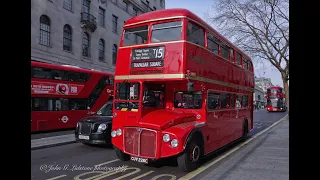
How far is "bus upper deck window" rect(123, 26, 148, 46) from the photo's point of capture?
7621mm

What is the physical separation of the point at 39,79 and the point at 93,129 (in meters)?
5.61

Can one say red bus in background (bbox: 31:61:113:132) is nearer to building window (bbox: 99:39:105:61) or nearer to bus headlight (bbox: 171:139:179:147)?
bus headlight (bbox: 171:139:179:147)

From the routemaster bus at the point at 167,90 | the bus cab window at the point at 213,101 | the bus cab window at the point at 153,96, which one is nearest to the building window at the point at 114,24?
the routemaster bus at the point at 167,90

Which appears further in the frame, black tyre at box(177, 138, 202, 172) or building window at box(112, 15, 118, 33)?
building window at box(112, 15, 118, 33)

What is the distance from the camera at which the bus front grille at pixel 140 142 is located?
6668mm

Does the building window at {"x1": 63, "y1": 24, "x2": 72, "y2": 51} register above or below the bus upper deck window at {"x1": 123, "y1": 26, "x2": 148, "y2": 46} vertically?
above

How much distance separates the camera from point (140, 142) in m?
6.82

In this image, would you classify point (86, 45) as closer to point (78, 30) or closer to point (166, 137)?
point (78, 30)

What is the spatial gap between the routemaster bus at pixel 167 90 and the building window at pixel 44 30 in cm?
1737

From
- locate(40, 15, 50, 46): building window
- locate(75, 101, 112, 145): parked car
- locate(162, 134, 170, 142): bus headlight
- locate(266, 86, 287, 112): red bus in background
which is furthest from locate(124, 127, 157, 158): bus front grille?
locate(266, 86, 287, 112): red bus in background

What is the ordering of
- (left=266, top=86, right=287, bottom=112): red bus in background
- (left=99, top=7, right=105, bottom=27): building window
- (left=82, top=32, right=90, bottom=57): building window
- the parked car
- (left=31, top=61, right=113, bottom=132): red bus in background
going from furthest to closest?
(left=266, top=86, right=287, bottom=112): red bus in background < (left=99, top=7, right=105, bottom=27): building window < (left=82, top=32, right=90, bottom=57): building window < (left=31, top=61, right=113, bottom=132): red bus in background < the parked car

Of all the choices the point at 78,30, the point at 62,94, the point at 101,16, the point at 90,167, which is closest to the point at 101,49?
the point at 101,16

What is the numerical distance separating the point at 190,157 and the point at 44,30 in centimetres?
2038

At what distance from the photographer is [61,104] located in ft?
49.4
